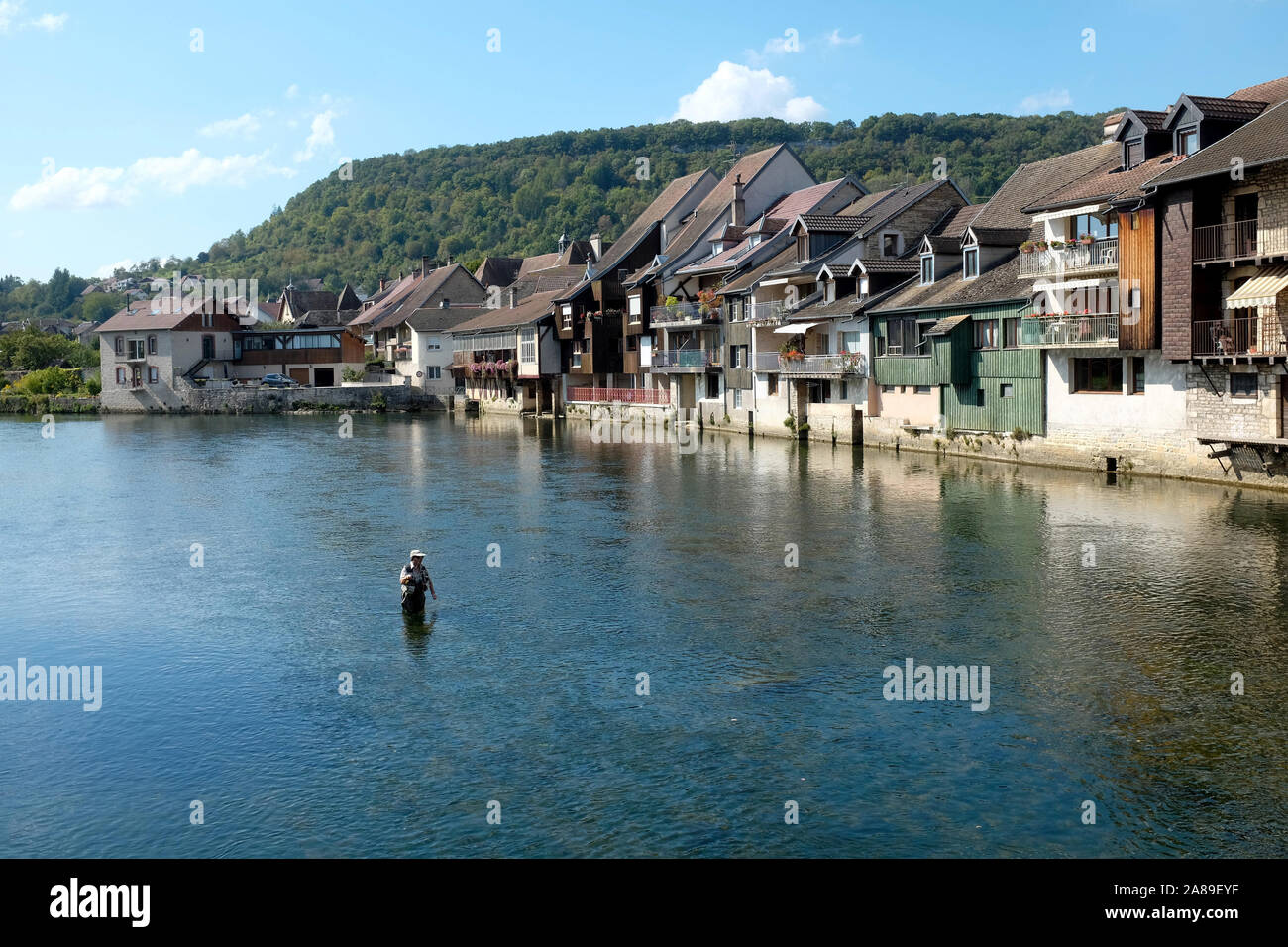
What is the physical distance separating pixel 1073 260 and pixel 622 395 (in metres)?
46.3

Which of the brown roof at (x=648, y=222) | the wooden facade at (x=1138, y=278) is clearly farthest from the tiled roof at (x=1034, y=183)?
the brown roof at (x=648, y=222)

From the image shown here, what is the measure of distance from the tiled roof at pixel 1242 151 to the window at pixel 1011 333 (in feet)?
31.7

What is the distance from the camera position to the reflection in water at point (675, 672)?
15.6 m

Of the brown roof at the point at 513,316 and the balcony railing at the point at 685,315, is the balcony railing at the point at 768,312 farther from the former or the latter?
the brown roof at the point at 513,316

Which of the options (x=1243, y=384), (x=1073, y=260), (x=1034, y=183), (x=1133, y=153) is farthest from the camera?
(x=1034, y=183)

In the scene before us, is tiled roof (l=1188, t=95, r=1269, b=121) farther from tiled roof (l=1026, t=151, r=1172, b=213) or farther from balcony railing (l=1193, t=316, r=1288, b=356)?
balcony railing (l=1193, t=316, r=1288, b=356)

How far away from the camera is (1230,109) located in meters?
43.5

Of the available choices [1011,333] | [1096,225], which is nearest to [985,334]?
[1011,333]

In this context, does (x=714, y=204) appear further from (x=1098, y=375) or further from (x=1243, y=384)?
(x=1243, y=384)

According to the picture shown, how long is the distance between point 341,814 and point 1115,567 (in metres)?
21.0

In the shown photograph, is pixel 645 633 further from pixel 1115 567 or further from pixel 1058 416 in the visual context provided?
pixel 1058 416

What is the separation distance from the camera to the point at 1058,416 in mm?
49031
